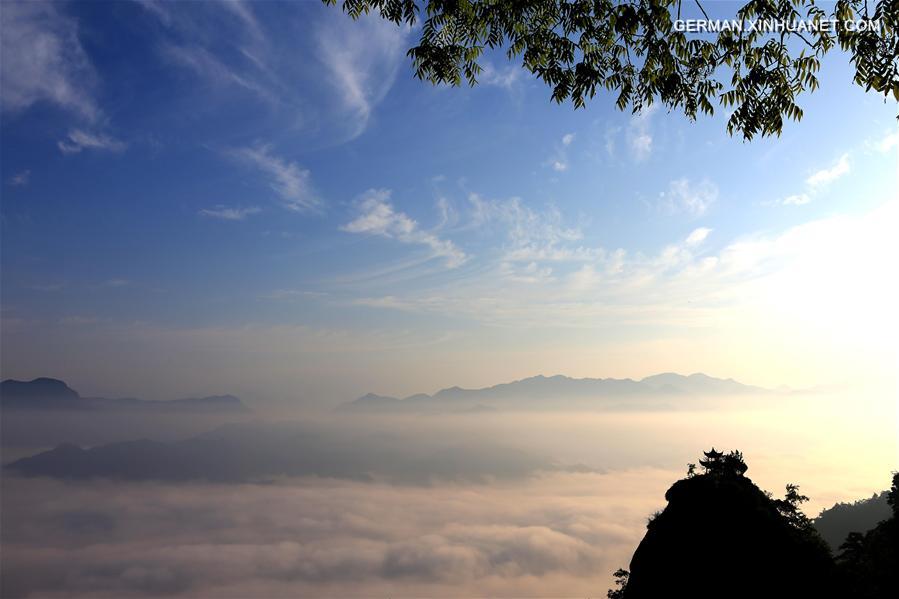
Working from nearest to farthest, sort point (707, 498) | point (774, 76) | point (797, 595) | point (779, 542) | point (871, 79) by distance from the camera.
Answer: point (871, 79), point (774, 76), point (797, 595), point (779, 542), point (707, 498)

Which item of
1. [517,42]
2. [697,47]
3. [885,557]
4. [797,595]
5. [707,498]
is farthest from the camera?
[885,557]

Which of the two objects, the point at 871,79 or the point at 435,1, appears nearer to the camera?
the point at 871,79

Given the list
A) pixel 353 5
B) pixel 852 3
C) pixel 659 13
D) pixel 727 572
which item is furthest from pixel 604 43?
pixel 727 572

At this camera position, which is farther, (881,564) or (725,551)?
(881,564)

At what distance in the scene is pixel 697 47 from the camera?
9031 millimetres

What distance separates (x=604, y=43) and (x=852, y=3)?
11.9 feet

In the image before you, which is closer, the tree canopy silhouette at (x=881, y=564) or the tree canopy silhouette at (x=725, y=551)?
the tree canopy silhouette at (x=725, y=551)

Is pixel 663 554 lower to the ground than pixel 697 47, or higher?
lower

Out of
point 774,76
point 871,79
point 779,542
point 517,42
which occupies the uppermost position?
point 517,42

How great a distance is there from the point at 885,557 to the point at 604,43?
37.5 metres

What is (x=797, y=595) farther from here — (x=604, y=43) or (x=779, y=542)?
(x=604, y=43)

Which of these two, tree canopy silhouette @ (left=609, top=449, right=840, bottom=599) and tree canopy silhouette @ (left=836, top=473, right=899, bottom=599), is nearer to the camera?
tree canopy silhouette @ (left=609, top=449, right=840, bottom=599)

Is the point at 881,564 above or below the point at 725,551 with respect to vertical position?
below

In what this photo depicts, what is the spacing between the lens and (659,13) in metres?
8.58
